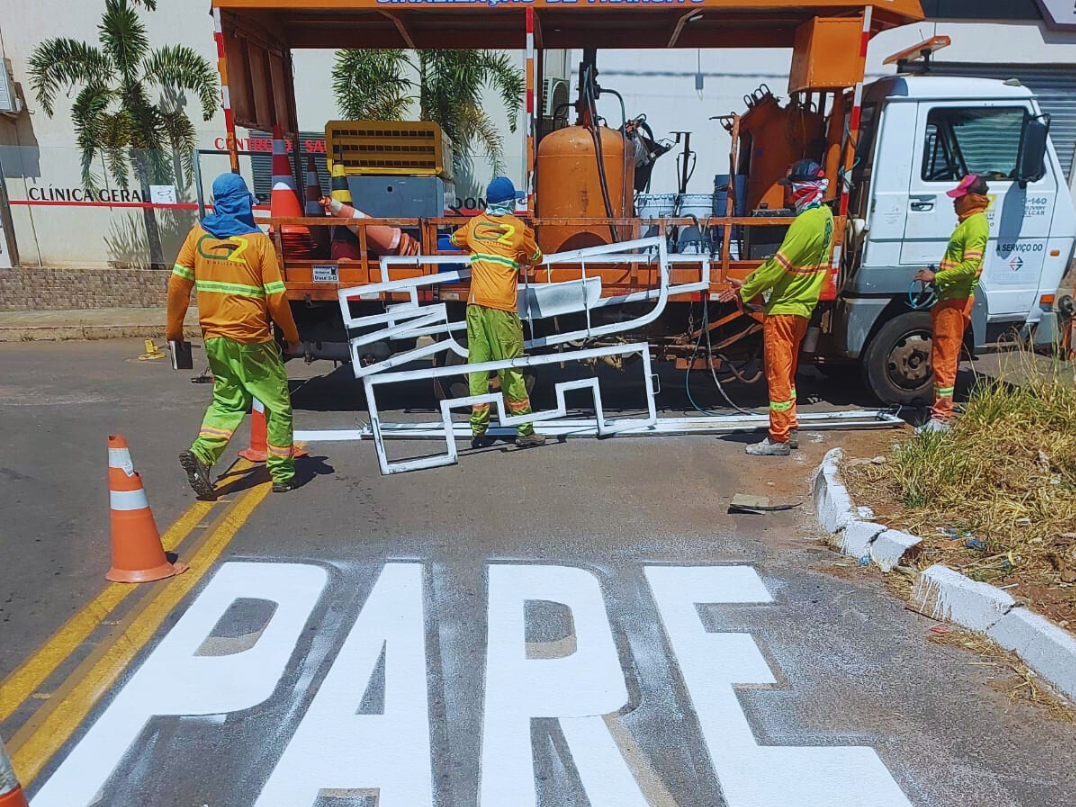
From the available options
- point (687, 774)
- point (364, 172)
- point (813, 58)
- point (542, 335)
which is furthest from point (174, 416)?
point (813, 58)

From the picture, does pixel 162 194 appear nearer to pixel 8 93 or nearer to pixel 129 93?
pixel 129 93

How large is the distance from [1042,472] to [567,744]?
3121 mm

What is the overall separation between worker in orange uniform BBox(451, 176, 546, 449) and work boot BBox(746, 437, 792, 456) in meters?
1.74

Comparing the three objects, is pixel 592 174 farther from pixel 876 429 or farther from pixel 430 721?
pixel 430 721

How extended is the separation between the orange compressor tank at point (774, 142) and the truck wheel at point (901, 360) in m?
1.53

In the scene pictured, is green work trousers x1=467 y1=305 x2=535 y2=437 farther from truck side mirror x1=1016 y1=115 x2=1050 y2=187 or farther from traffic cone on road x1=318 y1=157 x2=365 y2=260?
truck side mirror x1=1016 y1=115 x2=1050 y2=187

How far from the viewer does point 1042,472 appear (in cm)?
402

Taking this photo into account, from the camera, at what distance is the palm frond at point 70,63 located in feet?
40.1

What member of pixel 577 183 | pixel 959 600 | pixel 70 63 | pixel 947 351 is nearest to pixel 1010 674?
pixel 959 600

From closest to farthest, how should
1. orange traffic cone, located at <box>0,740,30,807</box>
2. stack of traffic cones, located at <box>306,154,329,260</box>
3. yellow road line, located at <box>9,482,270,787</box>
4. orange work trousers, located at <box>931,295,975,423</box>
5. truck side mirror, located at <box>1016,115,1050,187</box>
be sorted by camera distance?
1. orange traffic cone, located at <box>0,740,30,807</box>
2. yellow road line, located at <box>9,482,270,787</box>
3. orange work trousers, located at <box>931,295,975,423</box>
4. truck side mirror, located at <box>1016,115,1050,187</box>
5. stack of traffic cones, located at <box>306,154,329,260</box>

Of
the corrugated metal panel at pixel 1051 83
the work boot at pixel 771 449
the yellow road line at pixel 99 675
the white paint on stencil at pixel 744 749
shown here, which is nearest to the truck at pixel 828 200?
the work boot at pixel 771 449

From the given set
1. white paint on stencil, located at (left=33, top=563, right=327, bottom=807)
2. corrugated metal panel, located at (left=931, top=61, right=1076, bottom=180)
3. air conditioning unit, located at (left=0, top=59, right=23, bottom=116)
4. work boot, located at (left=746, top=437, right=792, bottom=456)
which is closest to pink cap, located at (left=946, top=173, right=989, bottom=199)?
work boot, located at (left=746, top=437, right=792, bottom=456)

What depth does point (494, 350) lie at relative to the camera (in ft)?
18.6

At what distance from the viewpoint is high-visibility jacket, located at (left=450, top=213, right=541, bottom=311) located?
546cm
